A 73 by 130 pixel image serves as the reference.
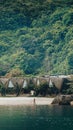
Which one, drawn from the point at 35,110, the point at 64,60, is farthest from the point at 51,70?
the point at 35,110

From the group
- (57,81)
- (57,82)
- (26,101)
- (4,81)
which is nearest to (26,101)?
(26,101)

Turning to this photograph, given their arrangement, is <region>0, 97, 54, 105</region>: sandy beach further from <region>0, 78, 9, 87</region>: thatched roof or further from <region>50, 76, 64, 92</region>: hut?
<region>50, 76, 64, 92</region>: hut

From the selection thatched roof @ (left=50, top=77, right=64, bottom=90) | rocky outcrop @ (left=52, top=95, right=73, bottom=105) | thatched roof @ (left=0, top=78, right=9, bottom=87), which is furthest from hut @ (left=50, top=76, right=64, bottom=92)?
rocky outcrop @ (left=52, top=95, right=73, bottom=105)

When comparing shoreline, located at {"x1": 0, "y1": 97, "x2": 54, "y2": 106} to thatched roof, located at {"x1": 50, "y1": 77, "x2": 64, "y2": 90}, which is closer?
shoreline, located at {"x1": 0, "y1": 97, "x2": 54, "y2": 106}

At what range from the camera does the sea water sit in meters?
71.4

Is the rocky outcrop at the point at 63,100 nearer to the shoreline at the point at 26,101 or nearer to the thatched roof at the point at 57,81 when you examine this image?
the shoreline at the point at 26,101

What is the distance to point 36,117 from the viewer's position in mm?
80188

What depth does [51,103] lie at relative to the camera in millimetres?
102188

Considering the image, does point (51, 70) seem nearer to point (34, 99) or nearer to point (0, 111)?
point (34, 99)

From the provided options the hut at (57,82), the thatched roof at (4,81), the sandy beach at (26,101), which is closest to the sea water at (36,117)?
the sandy beach at (26,101)

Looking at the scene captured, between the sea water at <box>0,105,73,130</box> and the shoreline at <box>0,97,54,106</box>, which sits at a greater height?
the sea water at <box>0,105,73,130</box>

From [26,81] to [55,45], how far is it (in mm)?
79935

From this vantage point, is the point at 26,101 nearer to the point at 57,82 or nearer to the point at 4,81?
the point at 4,81

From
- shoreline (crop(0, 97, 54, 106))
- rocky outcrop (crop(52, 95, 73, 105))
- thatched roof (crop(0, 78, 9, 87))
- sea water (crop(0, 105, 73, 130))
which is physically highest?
sea water (crop(0, 105, 73, 130))
